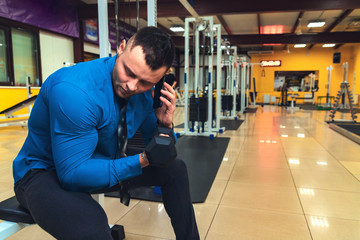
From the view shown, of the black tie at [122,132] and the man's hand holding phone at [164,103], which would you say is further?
the man's hand holding phone at [164,103]

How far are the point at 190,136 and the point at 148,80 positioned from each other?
3694mm

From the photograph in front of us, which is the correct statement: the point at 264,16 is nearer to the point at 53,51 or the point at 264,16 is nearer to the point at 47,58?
the point at 53,51

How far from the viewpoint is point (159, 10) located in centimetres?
728

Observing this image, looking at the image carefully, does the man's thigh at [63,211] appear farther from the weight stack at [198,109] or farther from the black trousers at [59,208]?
the weight stack at [198,109]

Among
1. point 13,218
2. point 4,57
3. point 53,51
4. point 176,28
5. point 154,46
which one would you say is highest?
point 176,28

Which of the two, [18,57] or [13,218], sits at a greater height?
[18,57]

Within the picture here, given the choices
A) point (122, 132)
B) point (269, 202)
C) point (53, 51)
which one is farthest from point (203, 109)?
point (53, 51)

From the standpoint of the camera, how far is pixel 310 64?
15078mm

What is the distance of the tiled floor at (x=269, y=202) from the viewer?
61.7 inches

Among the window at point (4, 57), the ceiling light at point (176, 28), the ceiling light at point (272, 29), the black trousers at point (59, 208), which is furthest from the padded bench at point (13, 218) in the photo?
the ceiling light at point (272, 29)

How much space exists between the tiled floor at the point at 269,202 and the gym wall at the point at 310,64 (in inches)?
504

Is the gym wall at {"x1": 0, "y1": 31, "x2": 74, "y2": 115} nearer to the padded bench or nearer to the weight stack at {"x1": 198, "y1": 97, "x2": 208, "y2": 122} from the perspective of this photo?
the weight stack at {"x1": 198, "y1": 97, "x2": 208, "y2": 122}

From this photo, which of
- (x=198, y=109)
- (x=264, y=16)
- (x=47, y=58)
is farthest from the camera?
(x=264, y=16)

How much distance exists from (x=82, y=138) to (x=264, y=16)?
9.79 metres
